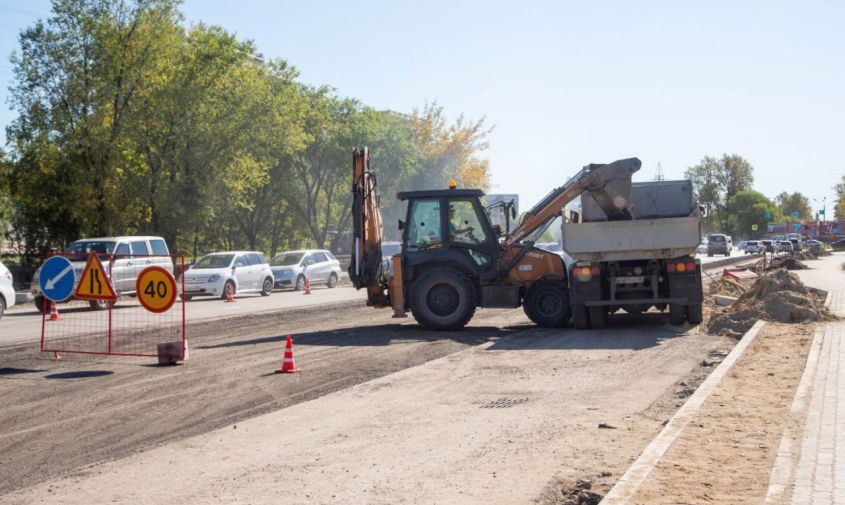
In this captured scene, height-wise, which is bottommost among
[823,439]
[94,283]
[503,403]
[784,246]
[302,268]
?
[503,403]

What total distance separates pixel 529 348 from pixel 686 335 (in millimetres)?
3359

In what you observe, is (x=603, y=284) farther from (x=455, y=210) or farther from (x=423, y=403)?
(x=423, y=403)

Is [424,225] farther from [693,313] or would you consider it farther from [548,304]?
[693,313]

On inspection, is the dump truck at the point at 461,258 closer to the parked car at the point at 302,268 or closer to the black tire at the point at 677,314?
the black tire at the point at 677,314

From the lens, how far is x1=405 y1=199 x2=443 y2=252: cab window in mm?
18766

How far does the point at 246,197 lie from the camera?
53562 mm

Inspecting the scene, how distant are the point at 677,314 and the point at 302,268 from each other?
23.1 meters

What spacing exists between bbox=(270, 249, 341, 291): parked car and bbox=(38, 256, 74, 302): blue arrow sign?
2337cm

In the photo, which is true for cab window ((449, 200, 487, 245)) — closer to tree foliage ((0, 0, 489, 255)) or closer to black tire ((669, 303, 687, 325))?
black tire ((669, 303, 687, 325))

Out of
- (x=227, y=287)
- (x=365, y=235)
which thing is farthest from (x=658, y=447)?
(x=227, y=287)

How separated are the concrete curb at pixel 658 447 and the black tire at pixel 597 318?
5337 millimetres

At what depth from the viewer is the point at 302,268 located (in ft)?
128

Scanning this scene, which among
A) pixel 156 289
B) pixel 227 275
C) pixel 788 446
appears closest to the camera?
pixel 788 446

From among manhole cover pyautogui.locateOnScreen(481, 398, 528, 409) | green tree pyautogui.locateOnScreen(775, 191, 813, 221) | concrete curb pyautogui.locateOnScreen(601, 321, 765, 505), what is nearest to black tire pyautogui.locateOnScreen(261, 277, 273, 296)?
concrete curb pyautogui.locateOnScreen(601, 321, 765, 505)
